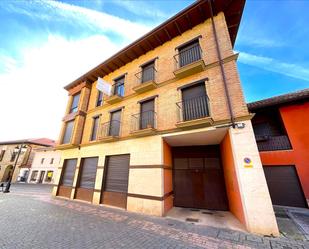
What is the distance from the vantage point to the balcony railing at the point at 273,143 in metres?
8.38

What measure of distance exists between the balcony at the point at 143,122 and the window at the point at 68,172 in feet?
22.0

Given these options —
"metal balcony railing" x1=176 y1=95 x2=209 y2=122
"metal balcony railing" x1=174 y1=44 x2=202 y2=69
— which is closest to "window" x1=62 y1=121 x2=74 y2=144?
"metal balcony railing" x1=176 y1=95 x2=209 y2=122

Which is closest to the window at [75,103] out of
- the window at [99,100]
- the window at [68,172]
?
the window at [99,100]

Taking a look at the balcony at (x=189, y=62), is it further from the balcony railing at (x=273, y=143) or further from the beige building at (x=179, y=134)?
the balcony railing at (x=273, y=143)

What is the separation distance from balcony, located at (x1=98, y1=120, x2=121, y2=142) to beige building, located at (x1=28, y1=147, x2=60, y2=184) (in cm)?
2080

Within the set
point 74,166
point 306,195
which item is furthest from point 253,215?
point 74,166

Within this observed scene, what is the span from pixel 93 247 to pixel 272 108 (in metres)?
12.0

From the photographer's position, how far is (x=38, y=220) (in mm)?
5668

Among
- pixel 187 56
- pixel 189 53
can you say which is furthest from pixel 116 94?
pixel 189 53

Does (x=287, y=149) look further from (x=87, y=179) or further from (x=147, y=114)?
(x=87, y=179)

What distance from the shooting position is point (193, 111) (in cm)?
704

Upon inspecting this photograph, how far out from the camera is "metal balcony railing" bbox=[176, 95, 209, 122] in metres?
6.75

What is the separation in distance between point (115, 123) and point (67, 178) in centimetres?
644

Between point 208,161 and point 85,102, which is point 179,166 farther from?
point 85,102
